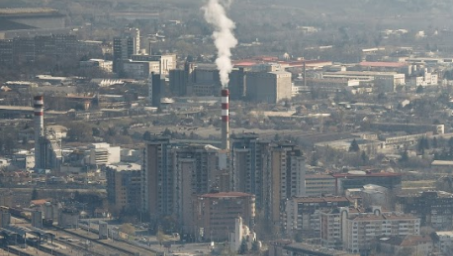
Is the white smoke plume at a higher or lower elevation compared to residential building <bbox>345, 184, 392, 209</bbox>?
higher

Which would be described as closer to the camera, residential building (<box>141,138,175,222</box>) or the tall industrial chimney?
residential building (<box>141,138,175,222</box>)

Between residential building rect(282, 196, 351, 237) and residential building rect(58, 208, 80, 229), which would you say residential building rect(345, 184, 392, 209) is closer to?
residential building rect(282, 196, 351, 237)

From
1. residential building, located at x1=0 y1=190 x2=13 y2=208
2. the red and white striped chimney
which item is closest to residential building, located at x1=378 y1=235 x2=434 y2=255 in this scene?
residential building, located at x1=0 y1=190 x2=13 y2=208

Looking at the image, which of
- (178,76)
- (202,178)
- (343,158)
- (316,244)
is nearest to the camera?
(316,244)

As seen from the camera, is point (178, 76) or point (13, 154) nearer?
point (13, 154)

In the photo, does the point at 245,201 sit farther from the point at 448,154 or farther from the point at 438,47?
the point at 438,47

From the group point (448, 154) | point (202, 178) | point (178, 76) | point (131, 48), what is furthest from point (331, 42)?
point (202, 178)
